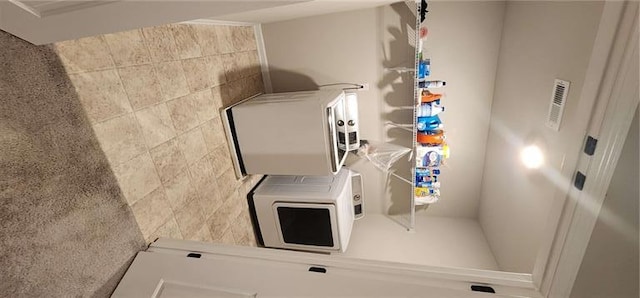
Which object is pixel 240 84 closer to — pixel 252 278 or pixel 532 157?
pixel 252 278

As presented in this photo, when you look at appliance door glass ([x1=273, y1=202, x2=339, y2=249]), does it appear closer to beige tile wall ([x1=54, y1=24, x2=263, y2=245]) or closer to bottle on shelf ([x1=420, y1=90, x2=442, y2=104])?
beige tile wall ([x1=54, y1=24, x2=263, y2=245])

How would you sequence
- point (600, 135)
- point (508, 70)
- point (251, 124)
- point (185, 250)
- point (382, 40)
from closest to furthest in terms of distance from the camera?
point (600, 135), point (185, 250), point (251, 124), point (508, 70), point (382, 40)

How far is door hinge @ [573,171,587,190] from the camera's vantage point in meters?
0.67

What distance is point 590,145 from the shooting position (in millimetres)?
645

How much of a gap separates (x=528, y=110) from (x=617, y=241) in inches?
45.0

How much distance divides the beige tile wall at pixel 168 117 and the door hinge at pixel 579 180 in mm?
→ 1495

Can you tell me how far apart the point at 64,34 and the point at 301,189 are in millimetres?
1460

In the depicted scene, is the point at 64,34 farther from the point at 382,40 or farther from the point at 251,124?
the point at 382,40

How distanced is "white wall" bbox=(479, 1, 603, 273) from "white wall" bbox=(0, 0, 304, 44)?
1394 millimetres

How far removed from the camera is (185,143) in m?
1.38

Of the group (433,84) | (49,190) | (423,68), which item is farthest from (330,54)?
(49,190)

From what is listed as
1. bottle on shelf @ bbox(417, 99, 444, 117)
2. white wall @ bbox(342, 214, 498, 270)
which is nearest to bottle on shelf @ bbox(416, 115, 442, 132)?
bottle on shelf @ bbox(417, 99, 444, 117)

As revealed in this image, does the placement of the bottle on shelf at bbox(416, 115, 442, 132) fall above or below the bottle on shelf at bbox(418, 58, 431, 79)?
below

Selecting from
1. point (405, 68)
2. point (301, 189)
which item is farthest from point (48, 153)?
point (405, 68)
